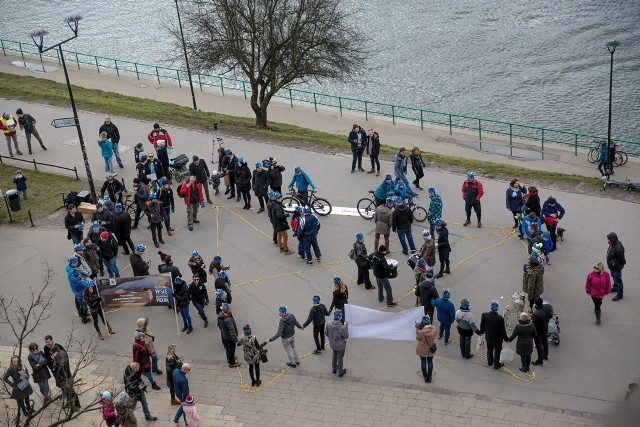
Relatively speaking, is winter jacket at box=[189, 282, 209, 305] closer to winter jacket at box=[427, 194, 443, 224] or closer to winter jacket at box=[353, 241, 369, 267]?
winter jacket at box=[353, 241, 369, 267]

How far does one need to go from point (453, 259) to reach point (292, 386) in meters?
6.35

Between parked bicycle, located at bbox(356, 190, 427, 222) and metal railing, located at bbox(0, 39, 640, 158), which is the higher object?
parked bicycle, located at bbox(356, 190, 427, 222)

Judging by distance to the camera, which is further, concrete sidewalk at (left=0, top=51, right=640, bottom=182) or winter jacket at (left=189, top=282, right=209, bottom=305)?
concrete sidewalk at (left=0, top=51, right=640, bottom=182)

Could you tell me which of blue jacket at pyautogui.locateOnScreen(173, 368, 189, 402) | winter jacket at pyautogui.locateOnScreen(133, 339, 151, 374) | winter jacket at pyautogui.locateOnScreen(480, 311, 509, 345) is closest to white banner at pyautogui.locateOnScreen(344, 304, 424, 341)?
winter jacket at pyautogui.locateOnScreen(480, 311, 509, 345)

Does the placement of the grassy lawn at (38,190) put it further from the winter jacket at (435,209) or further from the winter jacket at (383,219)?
the winter jacket at (435,209)

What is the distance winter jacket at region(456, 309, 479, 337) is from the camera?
63.4 feet

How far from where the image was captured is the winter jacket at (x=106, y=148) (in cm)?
2898

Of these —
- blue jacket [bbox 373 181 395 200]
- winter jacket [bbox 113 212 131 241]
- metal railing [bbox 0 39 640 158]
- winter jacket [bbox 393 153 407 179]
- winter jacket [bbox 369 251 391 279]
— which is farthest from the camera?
metal railing [bbox 0 39 640 158]

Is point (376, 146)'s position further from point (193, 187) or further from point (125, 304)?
point (125, 304)

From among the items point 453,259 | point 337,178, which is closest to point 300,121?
point 337,178

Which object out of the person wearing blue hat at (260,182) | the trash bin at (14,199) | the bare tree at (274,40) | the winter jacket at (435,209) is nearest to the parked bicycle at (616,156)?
the bare tree at (274,40)

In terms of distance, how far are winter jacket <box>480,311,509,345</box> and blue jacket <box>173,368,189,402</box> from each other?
6.17 m

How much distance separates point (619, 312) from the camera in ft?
69.1

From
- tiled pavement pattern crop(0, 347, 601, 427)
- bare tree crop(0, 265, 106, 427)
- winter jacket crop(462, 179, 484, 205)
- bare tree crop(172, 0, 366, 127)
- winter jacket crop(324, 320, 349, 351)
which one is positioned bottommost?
tiled pavement pattern crop(0, 347, 601, 427)
